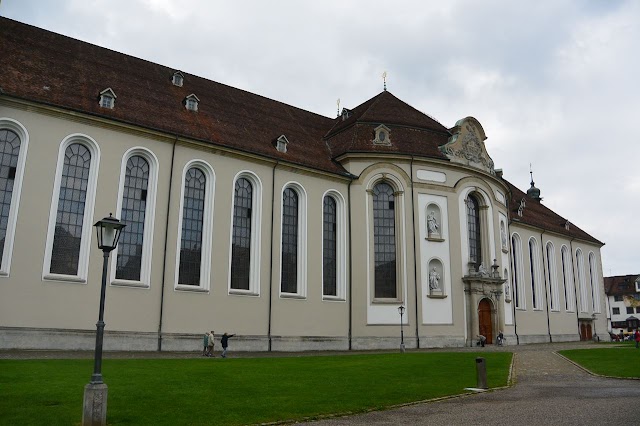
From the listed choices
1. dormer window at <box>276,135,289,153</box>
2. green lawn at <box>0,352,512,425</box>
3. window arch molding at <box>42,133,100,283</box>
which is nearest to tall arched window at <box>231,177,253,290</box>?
dormer window at <box>276,135,289,153</box>

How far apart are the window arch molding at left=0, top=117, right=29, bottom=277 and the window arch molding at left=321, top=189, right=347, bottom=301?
17520mm

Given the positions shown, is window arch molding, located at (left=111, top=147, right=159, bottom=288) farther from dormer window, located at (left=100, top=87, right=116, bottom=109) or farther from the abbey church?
dormer window, located at (left=100, top=87, right=116, bottom=109)

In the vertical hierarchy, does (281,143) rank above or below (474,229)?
above

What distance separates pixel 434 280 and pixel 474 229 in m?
6.50

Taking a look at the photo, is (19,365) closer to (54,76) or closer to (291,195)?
(54,76)

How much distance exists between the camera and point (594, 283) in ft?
203

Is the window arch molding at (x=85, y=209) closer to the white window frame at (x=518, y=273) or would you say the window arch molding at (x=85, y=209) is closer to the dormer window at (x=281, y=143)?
the dormer window at (x=281, y=143)

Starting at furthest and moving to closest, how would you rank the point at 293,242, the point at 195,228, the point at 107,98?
the point at 293,242
the point at 195,228
the point at 107,98

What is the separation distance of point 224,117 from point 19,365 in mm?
20928

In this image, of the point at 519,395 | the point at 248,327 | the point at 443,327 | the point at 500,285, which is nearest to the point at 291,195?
the point at 248,327

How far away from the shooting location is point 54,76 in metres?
28.7

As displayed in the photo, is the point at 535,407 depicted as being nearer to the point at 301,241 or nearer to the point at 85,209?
the point at 85,209

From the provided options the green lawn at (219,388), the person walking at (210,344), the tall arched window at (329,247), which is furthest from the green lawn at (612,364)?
the person walking at (210,344)

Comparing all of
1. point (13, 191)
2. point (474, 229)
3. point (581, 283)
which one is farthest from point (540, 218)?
point (13, 191)
